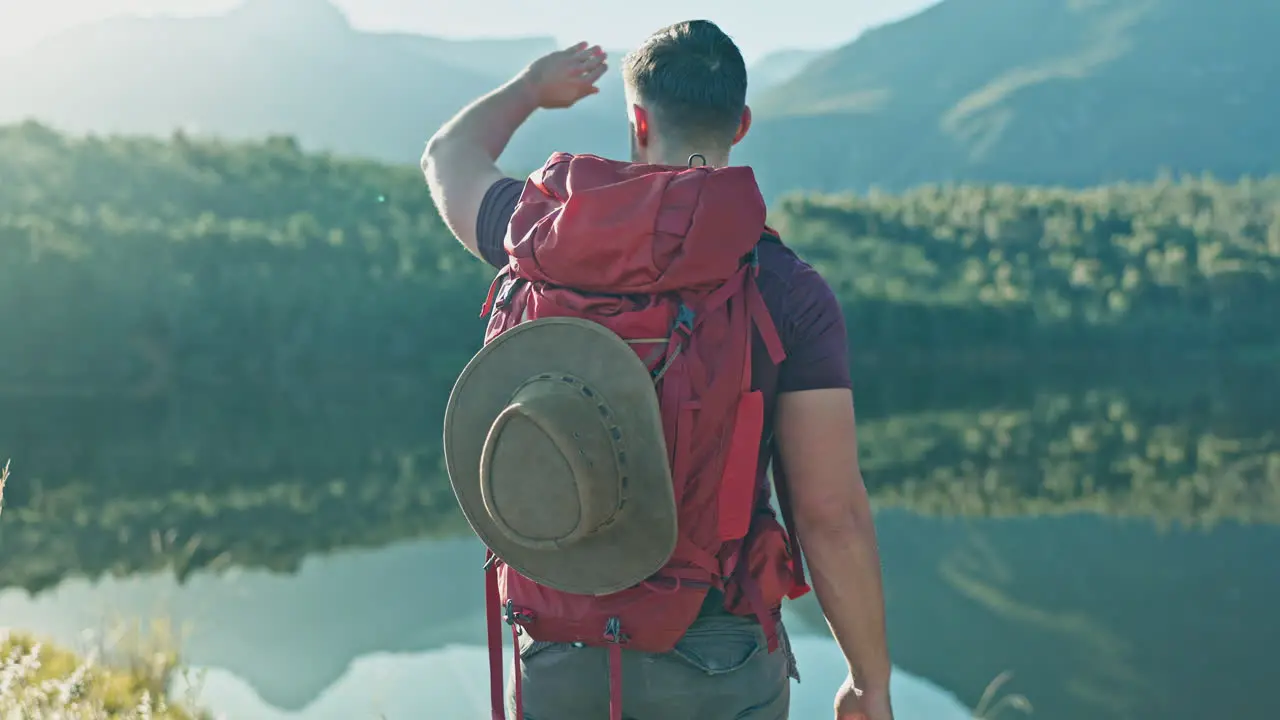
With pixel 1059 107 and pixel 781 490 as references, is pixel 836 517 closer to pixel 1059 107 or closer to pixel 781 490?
pixel 781 490

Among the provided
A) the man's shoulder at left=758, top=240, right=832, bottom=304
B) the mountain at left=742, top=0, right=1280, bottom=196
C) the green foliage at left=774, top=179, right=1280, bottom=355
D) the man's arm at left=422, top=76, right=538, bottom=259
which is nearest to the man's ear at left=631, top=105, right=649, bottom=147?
the man's shoulder at left=758, top=240, right=832, bottom=304

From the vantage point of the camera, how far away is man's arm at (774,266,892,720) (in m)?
1.54

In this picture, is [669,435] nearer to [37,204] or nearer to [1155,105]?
[37,204]

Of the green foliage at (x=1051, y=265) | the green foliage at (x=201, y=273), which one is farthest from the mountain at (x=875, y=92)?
the green foliage at (x=201, y=273)

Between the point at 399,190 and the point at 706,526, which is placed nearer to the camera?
the point at 706,526

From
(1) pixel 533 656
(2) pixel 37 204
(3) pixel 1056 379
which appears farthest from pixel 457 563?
(2) pixel 37 204

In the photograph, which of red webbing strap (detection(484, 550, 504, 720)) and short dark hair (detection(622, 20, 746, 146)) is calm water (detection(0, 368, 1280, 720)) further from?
short dark hair (detection(622, 20, 746, 146))

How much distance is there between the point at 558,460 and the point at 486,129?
2.46 feet

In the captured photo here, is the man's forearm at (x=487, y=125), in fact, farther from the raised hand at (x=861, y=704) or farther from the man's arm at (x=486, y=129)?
Answer: the raised hand at (x=861, y=704)

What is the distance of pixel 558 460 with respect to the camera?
144cm

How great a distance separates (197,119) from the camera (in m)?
152

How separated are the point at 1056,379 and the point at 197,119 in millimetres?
140187

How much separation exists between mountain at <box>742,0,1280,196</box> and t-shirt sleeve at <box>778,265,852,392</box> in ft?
433

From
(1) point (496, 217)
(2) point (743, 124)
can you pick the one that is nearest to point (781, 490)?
(2) point (743, 124)
